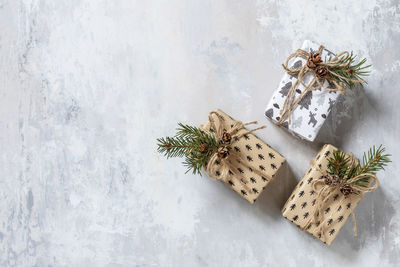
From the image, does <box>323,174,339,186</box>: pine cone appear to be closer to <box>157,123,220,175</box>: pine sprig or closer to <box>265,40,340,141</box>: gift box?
<box>265,40,340,141</box>: gift box

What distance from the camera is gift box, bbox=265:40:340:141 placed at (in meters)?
1.29

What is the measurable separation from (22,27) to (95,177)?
0.63m

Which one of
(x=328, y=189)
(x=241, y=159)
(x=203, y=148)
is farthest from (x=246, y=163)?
(x=328, y=189)

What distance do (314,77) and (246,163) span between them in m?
0.35

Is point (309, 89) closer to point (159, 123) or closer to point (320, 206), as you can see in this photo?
point (320, 206)

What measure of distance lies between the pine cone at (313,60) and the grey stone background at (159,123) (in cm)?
18

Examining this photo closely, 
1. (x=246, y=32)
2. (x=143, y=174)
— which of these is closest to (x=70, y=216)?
(x=143, y=174)

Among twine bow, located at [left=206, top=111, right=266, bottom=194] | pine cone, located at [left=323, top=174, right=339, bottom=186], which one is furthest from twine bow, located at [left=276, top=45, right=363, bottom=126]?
pine cone, located at [left=323, top=174, right=339, bottom=186]

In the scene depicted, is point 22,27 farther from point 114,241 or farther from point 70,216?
point 114,241

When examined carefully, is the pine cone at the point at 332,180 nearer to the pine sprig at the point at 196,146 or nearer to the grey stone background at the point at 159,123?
the grey stone background at the point at 159,123

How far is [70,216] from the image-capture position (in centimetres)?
151

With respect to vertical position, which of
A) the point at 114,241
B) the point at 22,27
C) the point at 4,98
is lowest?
the point at 114,241

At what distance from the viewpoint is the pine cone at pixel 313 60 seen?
1.26 metres

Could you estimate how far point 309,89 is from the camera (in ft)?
4.23
